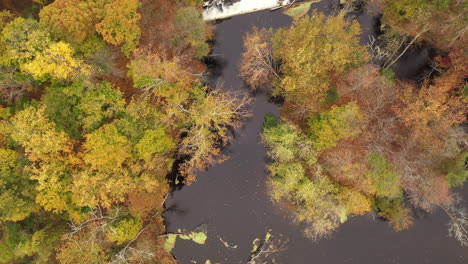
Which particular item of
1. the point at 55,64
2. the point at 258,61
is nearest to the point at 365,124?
the point at 258,61

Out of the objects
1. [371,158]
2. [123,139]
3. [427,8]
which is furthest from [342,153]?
[123,139]

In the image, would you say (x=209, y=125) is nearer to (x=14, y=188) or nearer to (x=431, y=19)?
(x=14, y=188)

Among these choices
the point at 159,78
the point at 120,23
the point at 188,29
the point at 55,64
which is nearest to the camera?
the point at 55,64

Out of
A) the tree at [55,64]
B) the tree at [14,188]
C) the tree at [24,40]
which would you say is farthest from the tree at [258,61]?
the tree at [14,188]

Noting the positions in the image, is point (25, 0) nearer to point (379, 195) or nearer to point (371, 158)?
point (371, 158)

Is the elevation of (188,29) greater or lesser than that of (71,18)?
lesser

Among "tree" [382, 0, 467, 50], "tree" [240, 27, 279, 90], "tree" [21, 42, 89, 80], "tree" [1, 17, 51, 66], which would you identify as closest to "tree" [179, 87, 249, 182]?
"tree" [240, 27, 279, 90]

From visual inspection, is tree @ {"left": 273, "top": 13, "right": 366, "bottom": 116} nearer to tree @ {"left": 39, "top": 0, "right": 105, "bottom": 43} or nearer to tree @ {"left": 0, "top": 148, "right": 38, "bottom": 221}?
tree @ {"left": 39, "top": 0, "right": 105, "bottom": 43}
